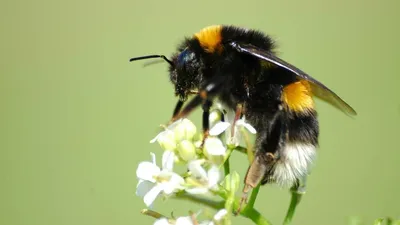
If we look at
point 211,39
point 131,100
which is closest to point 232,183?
point 211,39

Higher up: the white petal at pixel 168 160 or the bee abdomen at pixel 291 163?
the bee abdomen at pixel 291 163

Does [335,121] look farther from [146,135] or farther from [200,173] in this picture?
[200,173]

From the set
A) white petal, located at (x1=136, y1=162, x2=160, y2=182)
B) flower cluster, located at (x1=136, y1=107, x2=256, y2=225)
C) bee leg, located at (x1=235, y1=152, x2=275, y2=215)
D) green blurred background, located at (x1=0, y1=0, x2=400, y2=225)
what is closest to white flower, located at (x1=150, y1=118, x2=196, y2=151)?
flower cluster, located at (x1=136, y1=107, x2=256, y2=225)

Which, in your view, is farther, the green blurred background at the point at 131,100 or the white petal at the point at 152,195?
the green blurred background at the point at 131,100

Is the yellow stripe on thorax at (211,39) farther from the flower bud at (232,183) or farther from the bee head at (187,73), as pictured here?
the flower bud at (232,183)

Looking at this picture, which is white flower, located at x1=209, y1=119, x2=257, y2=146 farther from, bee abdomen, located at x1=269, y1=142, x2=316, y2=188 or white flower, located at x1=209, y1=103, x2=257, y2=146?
bee abdomen, located at x1=269, y1=142, x2=316, y2=188

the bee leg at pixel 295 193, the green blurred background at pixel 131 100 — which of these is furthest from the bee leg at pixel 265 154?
the green blurred background at pixel 131 100

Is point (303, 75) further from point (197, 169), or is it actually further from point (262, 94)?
point (197, 169)
